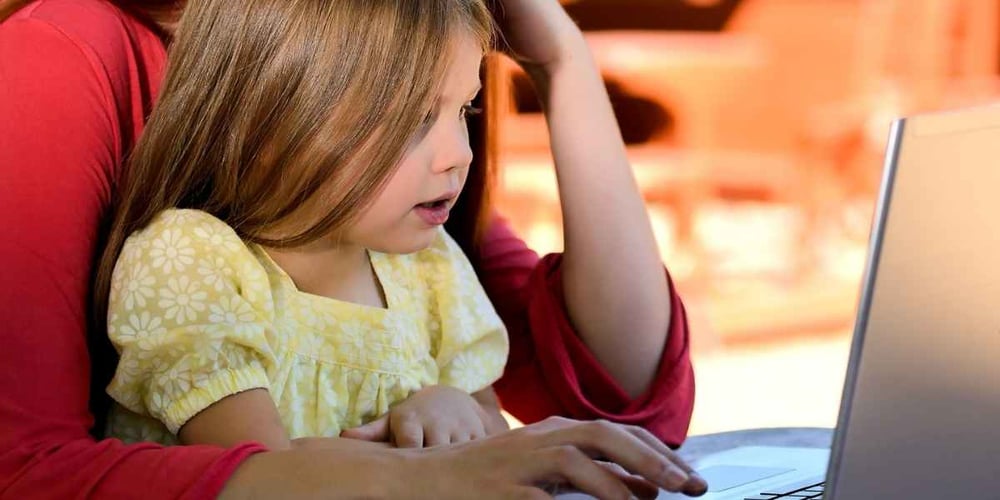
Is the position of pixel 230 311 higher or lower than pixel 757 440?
higher

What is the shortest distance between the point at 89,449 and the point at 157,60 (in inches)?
14.4

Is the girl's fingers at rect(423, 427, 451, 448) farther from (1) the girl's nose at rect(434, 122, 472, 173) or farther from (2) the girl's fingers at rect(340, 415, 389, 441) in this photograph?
(1) the girl's nose at rect(434, 122, 472, 173)

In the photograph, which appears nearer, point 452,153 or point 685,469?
point 685,469

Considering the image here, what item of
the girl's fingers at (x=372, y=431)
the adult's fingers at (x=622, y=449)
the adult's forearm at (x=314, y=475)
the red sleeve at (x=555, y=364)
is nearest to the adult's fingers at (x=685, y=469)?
the adult's fingers at (x=622, y=449)

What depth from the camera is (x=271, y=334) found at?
0.92 m

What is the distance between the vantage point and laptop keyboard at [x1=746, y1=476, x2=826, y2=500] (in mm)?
875

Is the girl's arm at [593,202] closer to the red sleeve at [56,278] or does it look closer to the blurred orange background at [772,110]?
the red sleeve at [56,278]

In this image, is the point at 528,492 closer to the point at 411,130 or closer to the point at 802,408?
the point at 411,130

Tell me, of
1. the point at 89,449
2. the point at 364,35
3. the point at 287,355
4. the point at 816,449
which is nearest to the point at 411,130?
the point at 364,35

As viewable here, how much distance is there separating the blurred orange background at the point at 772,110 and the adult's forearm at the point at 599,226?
2.55 meters

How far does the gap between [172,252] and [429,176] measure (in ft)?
0.59

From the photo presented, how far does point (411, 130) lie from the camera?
0.92 meters

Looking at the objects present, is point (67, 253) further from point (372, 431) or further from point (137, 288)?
point (372, 431)

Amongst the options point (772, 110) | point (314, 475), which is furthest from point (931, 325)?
point (772, 110)
